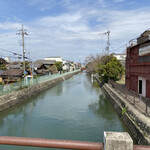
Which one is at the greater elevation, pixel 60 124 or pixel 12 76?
pixel 12 76

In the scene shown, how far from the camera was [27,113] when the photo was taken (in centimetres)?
1377

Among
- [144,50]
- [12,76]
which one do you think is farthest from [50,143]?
[12,76]

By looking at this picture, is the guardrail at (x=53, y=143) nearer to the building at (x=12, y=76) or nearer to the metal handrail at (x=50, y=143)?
the metal handrail at (x=50, y=143)

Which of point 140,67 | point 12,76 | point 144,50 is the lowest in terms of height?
point 12,76

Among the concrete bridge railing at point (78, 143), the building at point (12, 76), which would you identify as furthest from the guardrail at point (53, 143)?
the building at point (12, 76)

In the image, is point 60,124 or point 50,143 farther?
point 60,124

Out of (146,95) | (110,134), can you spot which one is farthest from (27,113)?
(110,134)

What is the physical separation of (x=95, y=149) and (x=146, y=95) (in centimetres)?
1285

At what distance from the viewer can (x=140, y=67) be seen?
14.2 meters

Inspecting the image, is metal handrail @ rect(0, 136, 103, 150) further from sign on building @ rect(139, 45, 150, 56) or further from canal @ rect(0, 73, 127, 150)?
sign on building @ rect(139, 45, 150, 56)

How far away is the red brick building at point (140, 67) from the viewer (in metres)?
12.7

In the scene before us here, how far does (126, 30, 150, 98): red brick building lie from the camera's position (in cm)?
1270

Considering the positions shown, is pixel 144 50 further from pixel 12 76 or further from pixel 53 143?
pixel 12 76

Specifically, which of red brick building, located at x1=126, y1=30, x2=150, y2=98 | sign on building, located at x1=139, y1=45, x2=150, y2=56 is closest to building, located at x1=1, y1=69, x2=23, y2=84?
red brick building, located at x1=126, y1=30, x2=150, y2=98
